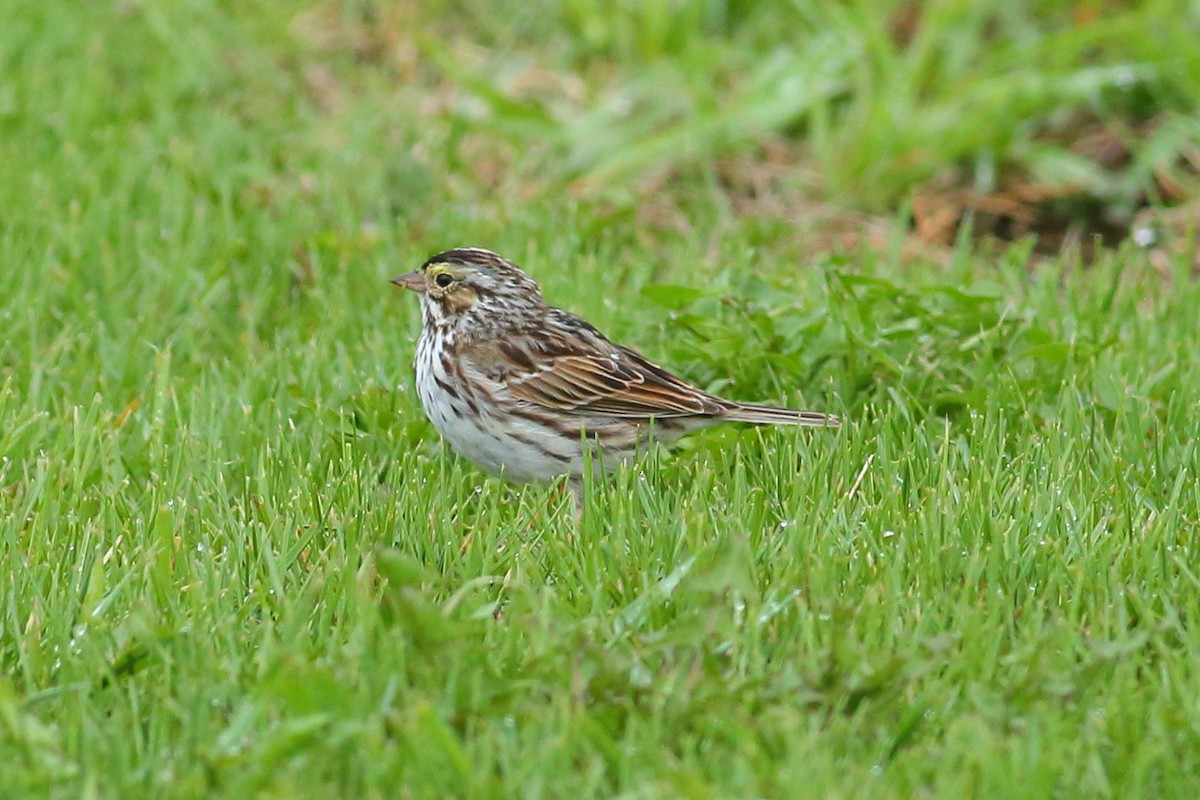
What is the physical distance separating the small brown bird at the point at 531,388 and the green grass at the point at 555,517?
0.17m

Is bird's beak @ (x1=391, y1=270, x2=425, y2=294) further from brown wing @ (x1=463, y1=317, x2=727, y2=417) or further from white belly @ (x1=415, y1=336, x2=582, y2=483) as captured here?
white belly @ (x1=415, y1=336, x2=582, y2=483)

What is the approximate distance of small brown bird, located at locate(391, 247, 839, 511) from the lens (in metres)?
6.08

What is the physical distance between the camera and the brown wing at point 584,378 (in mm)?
6188

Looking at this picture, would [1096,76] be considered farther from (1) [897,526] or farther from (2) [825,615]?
(2) [825,615]

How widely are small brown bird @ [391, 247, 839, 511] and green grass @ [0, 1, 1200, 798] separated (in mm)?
167

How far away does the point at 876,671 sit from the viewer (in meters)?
4.28

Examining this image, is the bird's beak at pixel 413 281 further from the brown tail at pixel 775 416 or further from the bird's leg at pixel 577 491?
the brown tail at pixel 775 416

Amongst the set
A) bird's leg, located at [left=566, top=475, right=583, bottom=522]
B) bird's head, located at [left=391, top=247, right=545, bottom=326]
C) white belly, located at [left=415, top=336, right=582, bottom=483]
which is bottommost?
bird's leg, located at [left=566, top=475, right=583, bottom=522]

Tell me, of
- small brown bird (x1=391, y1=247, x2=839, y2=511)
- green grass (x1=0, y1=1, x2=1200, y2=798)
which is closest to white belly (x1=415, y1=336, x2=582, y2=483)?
small brown bird (x1=391, y1=247, x2=839, y2=511)

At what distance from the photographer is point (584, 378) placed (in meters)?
6.30

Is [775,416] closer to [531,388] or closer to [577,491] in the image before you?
[577,491]

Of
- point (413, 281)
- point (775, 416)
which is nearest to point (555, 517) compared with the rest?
point (775, 416)

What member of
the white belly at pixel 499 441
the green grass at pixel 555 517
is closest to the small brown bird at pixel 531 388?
the white belly at pixel 499 441

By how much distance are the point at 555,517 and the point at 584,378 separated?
84cm
